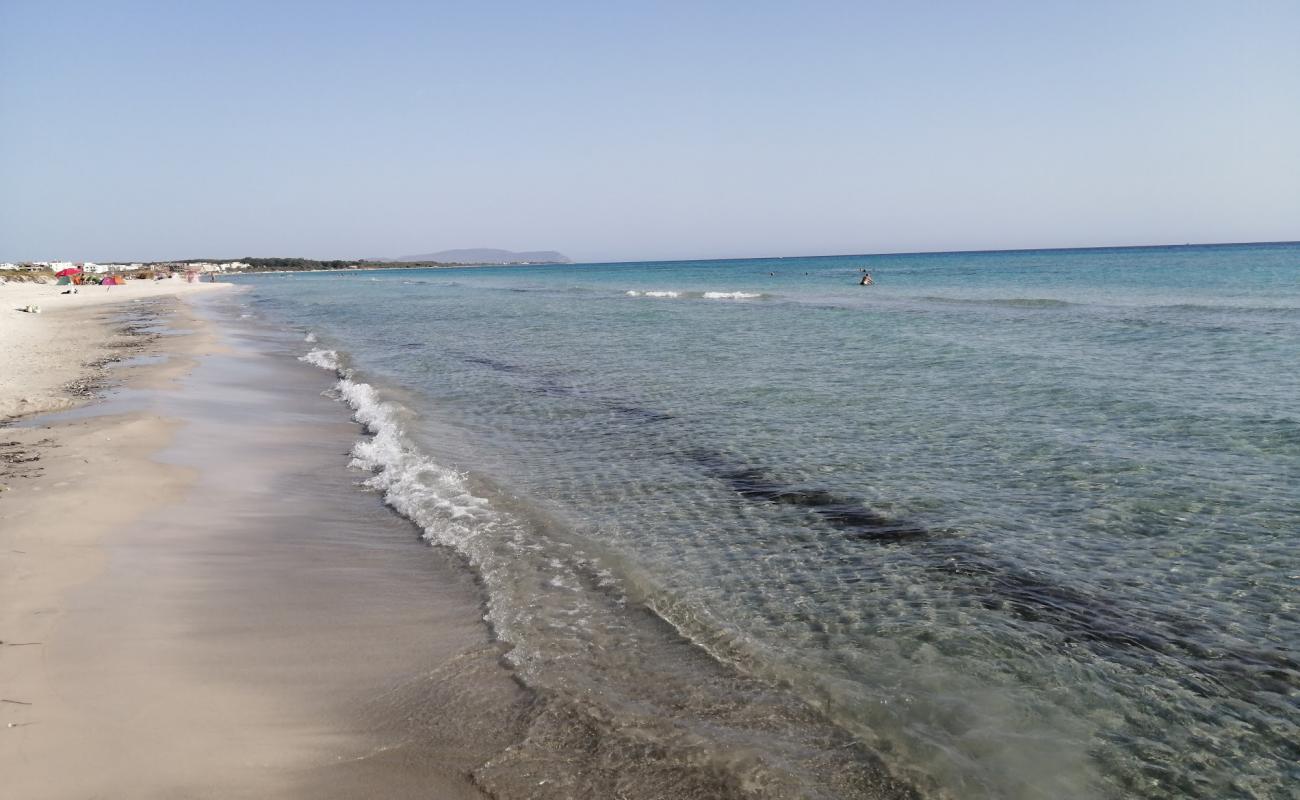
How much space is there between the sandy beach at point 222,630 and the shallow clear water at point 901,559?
0.59 metres

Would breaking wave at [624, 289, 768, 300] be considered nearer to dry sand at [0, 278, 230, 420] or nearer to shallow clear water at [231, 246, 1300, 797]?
dry sand at [0, 278, 230, 420]

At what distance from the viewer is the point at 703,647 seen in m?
5.02

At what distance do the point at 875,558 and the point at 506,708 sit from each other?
349 cm

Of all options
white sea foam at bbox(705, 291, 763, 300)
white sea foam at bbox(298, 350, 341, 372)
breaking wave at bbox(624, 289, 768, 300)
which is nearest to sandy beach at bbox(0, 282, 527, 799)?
white sea foam at bbox(298, 350, 341, 372)

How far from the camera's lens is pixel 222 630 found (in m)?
5.23

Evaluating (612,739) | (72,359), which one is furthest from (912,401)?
(72,359)

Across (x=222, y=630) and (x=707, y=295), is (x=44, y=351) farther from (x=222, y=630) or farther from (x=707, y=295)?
(x=707, y=295)

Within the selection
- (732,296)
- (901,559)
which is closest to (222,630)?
(901,559)

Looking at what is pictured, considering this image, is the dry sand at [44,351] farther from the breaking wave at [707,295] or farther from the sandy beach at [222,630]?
the breaking wave at [707,295]

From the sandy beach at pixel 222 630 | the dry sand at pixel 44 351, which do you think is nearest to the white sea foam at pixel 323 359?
the dry sand at pixel 44 351

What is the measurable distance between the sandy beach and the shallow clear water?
59 centimetres

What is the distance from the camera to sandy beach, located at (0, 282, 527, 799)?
147 inches

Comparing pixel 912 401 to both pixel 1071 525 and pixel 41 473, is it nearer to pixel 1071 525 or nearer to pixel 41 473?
pixel 1071 525

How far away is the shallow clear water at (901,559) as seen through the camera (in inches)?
159
